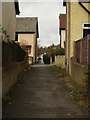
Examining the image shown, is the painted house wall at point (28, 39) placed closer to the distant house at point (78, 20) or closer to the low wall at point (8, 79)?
the distant house at point (78, 20)

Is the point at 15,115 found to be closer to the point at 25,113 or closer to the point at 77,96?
the point at 25,113

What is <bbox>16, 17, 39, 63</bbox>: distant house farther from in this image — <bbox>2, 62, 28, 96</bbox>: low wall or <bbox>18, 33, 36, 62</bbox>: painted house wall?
<bbox>2, 62, 28, 96</bbox>: low wall

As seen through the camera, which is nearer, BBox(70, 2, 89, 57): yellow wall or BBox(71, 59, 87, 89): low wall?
BBox(71, 59, 87, 89): low wall

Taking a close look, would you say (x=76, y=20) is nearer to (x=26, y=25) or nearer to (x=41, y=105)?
(x=41, y=105)

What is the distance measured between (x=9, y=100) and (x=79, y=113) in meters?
3.05

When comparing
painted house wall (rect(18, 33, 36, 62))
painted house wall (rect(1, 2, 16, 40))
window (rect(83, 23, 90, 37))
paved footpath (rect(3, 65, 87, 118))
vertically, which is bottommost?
paved footpath (rect(3, 65, 87, 118))

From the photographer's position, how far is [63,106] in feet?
38.8

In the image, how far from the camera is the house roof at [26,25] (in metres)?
58.9

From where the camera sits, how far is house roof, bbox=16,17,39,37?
2320 inches

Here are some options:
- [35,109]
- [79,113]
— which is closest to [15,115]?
[35,109]

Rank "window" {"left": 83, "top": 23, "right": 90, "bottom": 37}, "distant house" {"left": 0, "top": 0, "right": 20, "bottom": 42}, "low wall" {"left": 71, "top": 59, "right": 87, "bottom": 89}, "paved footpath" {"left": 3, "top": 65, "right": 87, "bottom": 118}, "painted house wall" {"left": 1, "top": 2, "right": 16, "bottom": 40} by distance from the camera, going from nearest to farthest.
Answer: "paved footpath" {"left": 3, "top": 65, "right": 87, "bottom": 118}, "low wall" {"left": 71, "top": 59, "right": 87, "bottom": 89}, "distant house" {"left": 0, "top": 0, "right": 20, "bottom": 42}, "painted house wall" {"left": 1, "top": 2, "right": 16, "bottom": 40}, "window" {"left": 83, "top": 23, "right": 90, "bottom": 37}

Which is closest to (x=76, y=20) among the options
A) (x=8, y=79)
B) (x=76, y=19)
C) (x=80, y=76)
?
(x=76, y=19)

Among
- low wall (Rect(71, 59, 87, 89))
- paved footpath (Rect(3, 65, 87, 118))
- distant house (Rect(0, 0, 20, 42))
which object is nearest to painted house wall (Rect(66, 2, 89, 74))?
distant house (Rect(0, 0, 20, 42))

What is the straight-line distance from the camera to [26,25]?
61250mm
